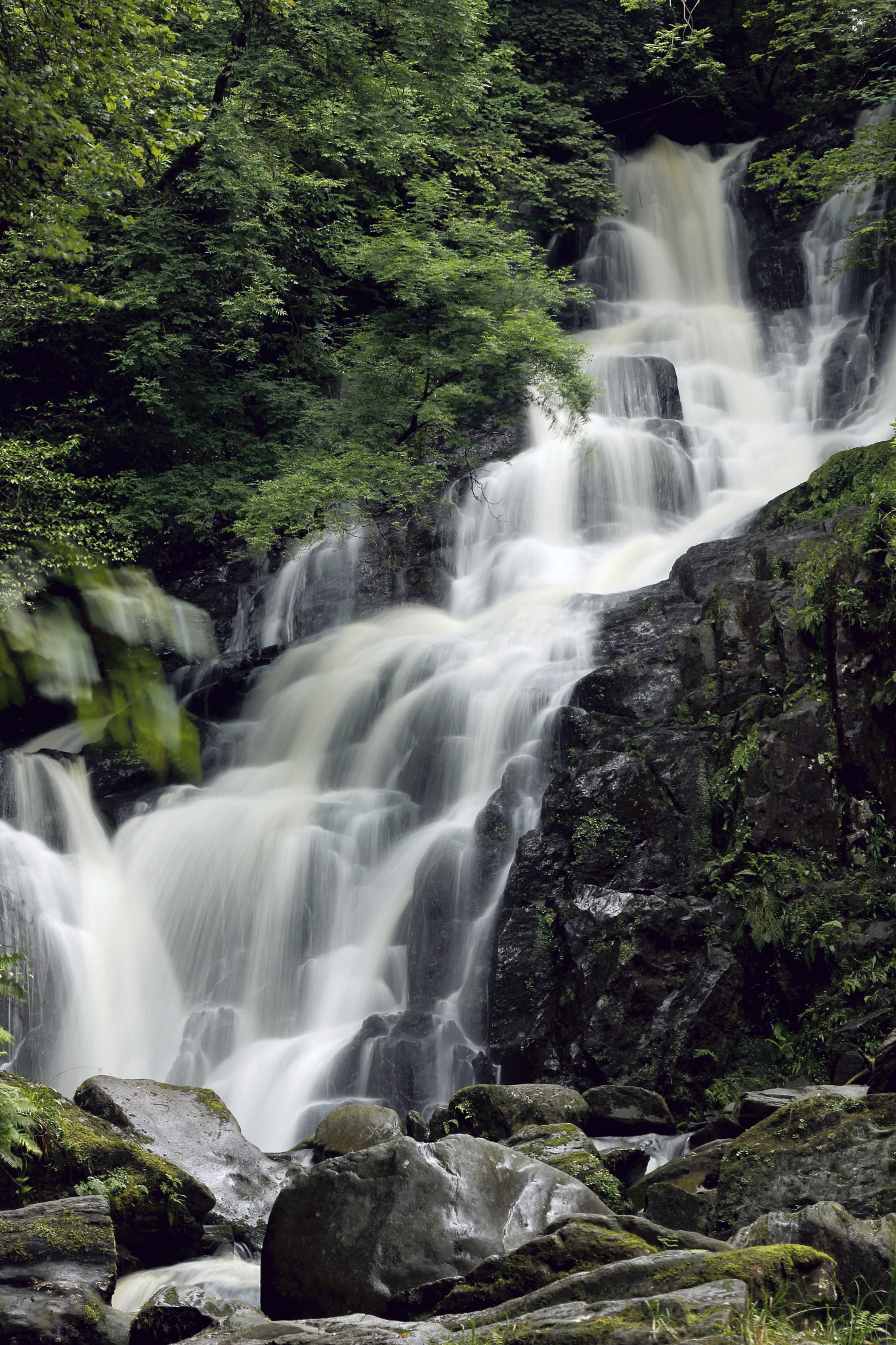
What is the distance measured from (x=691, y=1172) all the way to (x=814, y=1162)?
1293 mm

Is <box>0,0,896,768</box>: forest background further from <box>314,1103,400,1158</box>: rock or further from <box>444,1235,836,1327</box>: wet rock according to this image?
<box>444,1235,836,1327</box>: wet rock

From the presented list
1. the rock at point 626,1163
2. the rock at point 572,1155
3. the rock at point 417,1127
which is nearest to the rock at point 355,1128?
the rock at point 417,1127

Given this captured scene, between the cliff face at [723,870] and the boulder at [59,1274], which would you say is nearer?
the boulder at [59,1274]

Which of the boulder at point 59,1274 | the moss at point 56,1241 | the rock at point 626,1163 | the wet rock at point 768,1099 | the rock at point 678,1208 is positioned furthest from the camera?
the wet rock at point 768,1099

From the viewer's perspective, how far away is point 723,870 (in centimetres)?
902

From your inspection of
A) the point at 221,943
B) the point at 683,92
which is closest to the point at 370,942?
the point at 221,943

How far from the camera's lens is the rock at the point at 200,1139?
271 inches

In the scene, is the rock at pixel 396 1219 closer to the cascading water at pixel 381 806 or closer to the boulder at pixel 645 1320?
the boulder at pixel 645 1320

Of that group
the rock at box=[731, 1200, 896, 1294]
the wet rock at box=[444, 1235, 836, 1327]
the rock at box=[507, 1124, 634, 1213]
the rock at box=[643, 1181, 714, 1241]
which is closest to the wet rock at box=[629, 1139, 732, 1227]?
the rock at box=[507, 1124, 634, 1213]

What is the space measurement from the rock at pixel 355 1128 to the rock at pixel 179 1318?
3.32 metres

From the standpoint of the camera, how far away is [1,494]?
14828 mm

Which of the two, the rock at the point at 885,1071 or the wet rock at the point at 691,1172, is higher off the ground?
the rock at the point at 885,1071

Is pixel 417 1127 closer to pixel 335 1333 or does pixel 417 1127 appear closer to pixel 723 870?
pixel 723 870

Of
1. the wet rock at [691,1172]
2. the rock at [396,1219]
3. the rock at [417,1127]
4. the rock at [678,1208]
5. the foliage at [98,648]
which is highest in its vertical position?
the foliage at [98,648]
